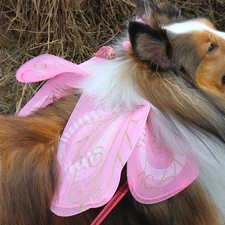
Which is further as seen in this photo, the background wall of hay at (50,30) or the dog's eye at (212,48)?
the background wall of hay at (50,30)

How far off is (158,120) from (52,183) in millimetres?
411

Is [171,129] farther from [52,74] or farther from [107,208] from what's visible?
[52,74]

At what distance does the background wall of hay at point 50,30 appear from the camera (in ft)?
8.95

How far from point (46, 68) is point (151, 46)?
453mm

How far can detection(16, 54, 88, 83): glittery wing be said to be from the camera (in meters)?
1.65

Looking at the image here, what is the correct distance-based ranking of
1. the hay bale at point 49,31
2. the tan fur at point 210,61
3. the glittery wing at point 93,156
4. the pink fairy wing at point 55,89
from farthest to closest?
1. the hay bale at point 49,31
2. the pink fairy wing at point 55,89
3. the tan fur at point 210,61
4. the glittery wing at point 93,156

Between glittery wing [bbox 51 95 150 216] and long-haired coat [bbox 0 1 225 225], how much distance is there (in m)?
0.04

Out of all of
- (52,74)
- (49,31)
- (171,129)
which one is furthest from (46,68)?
(49,31)

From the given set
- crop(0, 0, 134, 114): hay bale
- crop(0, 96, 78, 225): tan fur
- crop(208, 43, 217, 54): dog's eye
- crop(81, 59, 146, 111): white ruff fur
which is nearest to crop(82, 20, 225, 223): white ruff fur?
crop(81, 59, 146, 111): white ruff fur

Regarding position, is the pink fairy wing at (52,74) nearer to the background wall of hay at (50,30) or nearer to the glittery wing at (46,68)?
the glittery wing at (46,68)

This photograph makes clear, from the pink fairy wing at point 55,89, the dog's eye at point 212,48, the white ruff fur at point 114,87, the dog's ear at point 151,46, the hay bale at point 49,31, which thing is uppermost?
the dog's ear at point 151,46

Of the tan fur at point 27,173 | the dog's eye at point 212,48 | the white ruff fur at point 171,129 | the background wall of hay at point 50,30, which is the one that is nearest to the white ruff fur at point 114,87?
the white ruff fur at point 171,129

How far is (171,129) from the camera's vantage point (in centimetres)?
146

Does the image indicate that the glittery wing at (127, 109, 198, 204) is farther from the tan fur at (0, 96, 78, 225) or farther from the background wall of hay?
the background wall of hay
